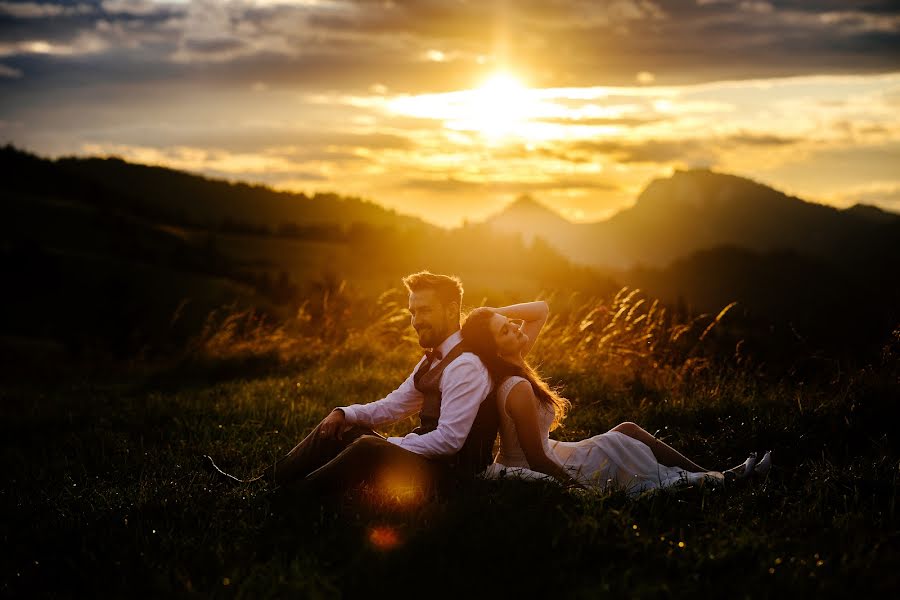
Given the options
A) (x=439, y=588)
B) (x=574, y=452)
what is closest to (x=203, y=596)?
(x=439, y=588)

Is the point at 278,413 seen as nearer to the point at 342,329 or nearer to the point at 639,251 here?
the point at 342,329

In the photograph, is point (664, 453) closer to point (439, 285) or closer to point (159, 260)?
point (439, 285)

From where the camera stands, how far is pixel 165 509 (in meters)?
5.36

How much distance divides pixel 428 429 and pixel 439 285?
1164 mm

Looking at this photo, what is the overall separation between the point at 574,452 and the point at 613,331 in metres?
5.68

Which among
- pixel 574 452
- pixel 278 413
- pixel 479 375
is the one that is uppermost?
pixel 479 375

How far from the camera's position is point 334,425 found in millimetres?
5695

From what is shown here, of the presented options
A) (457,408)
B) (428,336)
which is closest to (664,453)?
(457,408)

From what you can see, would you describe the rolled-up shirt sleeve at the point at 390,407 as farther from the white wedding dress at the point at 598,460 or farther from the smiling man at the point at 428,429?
the white wedding dress at the point at 598,460

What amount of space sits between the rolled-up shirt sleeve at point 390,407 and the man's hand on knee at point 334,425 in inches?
3.8

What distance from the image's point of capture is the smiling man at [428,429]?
17.4 feet

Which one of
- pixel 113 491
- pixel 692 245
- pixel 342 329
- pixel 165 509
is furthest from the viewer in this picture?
pixel 692 245

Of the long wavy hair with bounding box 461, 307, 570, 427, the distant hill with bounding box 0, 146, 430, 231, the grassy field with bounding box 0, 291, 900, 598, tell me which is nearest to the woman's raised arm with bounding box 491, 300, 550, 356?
the long wavy hair with bounding box 461, 307, 570, 427

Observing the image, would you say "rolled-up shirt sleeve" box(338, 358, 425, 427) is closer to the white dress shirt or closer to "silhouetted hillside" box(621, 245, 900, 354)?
the white dress shirt
